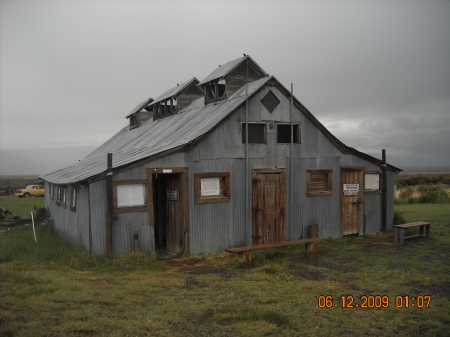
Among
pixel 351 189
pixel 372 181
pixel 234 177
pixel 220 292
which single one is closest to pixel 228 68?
pixel 234 177

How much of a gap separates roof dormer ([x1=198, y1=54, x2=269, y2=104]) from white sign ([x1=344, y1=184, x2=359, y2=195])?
559 cm

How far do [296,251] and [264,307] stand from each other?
6215 millimetres

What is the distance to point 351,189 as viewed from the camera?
16266 mm

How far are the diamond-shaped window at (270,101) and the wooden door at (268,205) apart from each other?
2.13 metres

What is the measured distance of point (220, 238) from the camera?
43.8ft

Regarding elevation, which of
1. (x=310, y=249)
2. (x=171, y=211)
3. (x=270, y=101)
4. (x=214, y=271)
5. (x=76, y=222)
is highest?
(x=270, y=101)

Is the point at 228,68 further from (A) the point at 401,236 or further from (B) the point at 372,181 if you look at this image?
(A) the point at 401,236

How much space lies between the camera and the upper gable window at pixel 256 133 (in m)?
14.1

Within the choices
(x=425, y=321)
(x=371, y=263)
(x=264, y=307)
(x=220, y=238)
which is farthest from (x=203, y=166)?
(x=425, y=321)

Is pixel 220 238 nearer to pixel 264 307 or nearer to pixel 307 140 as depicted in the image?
pixel 307 140

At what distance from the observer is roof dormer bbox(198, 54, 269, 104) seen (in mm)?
16594

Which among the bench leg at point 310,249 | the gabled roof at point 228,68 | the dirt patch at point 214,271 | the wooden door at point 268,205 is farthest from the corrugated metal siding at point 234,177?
the bench leg at point 310,249
